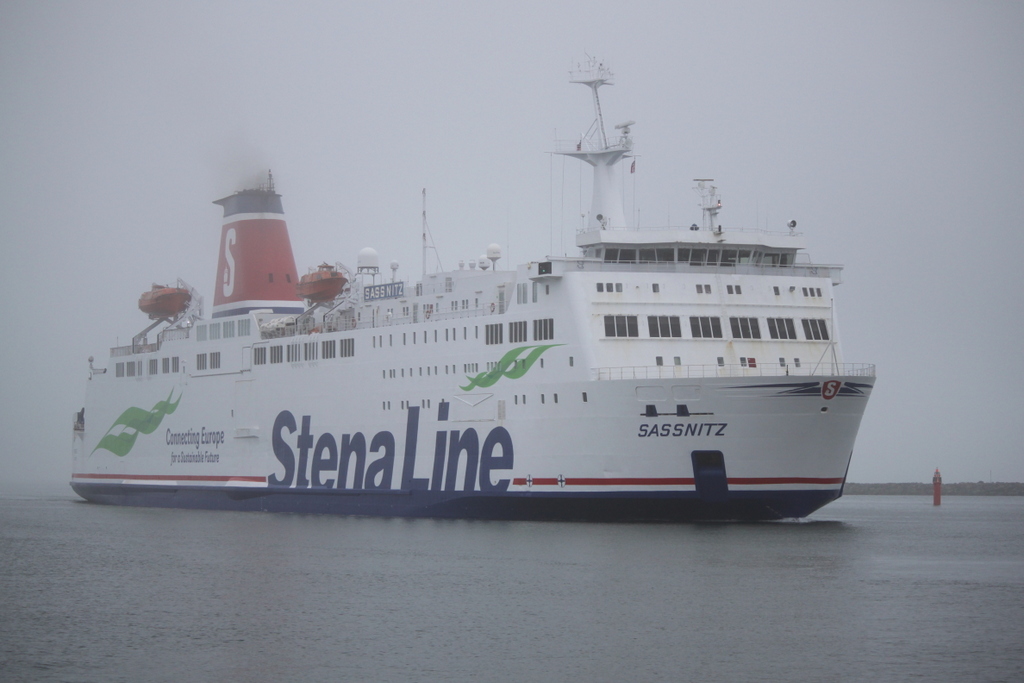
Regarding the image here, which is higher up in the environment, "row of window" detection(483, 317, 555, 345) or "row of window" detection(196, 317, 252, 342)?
"row of window" detection(196, 317, 252, 342)

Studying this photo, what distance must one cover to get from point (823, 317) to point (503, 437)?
947 cm

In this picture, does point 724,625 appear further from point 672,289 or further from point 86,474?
point 86,474

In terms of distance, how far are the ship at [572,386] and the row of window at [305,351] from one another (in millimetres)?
83

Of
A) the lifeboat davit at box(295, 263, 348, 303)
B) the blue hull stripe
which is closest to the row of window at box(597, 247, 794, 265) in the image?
the blue hull stripe

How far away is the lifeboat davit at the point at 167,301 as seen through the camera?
2147 inches

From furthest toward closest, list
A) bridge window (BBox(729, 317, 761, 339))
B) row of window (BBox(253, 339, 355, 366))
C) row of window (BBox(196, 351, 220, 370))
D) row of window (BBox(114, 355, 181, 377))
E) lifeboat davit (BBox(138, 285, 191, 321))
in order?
lifeboat davit (BBox(138, 285, 191, 321)) < row of window (BBox(114, 355, 181, 377)) < row of window (BBox(196, 351, 220, 370)) < row of window (BBox(253, 339, 355, 366)) < bridge window (BBox(729, 317, 761, 339))

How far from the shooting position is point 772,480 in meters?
33.7

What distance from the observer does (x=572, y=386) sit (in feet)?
115

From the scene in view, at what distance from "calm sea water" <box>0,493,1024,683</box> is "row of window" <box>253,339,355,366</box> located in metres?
7.56

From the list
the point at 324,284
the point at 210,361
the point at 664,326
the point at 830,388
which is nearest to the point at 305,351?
the point at 324,284

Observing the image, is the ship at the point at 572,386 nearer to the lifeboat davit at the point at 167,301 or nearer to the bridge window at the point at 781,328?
the bridge window at the point at 781,328

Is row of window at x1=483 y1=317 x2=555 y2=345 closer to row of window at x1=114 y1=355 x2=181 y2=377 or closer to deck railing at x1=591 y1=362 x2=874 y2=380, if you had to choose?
deck railing at x1=591 y1=362 x2=874 y2=380

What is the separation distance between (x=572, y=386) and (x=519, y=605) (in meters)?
11.4

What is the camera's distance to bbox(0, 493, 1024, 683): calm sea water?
→ 64.6ft
